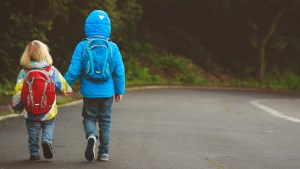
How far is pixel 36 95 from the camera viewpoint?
6805 mm

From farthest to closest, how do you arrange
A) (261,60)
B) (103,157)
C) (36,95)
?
(261,60)
(103,157)
(36,95)

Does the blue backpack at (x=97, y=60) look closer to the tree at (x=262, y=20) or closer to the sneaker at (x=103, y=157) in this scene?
the sneaker at (x=103, y=157)

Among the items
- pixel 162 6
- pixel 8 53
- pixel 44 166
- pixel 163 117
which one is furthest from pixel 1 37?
pixel 162 6

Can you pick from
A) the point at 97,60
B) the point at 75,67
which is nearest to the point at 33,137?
the point at 75,67

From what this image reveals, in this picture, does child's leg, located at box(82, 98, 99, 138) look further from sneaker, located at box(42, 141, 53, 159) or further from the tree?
the tree

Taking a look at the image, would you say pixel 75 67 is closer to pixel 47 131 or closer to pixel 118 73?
pixel 118 73

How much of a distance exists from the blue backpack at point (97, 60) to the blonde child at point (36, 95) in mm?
321

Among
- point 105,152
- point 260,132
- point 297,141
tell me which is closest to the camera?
point 105,152

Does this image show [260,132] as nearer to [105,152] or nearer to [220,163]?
[220,163]

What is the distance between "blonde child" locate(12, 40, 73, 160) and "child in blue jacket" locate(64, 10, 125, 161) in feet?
0.61

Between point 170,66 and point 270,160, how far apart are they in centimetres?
2950

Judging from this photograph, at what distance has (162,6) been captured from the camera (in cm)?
3978

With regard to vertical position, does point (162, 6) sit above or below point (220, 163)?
above

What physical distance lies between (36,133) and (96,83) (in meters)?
0.86
